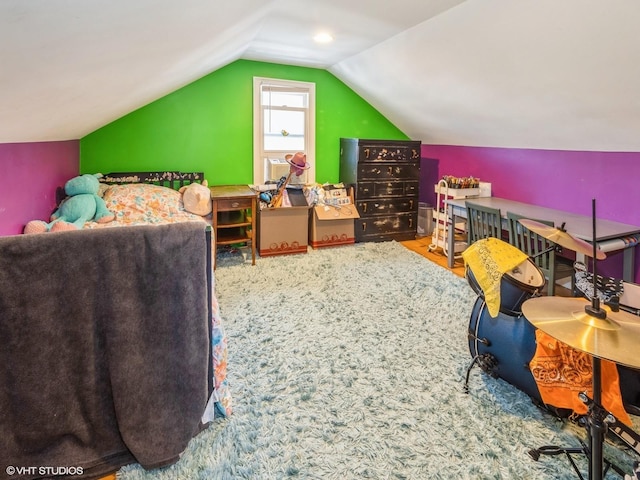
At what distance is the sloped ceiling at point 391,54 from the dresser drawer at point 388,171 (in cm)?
71

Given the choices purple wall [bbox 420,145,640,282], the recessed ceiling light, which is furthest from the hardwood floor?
the recessed ceiling light

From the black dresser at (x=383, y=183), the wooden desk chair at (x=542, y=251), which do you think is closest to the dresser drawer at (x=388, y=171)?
the black dresser at (x=383, y=183)

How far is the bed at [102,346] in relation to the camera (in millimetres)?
1304

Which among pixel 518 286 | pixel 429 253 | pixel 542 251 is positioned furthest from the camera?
pixel 429 253

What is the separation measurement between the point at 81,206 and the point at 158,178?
1125 mm

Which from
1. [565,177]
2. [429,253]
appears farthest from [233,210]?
[565,177]

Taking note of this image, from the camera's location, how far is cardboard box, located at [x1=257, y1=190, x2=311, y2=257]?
4.11 m

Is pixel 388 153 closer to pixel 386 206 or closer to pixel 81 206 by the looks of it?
pixel 386 206

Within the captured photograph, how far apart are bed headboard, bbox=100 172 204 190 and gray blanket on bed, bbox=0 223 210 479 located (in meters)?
2.85

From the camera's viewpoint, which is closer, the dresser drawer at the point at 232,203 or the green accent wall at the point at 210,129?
the dresser drawer at the point at 232,203

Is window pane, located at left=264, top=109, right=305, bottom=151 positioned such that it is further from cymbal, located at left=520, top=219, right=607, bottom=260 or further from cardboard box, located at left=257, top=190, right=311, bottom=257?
cymbal, located at left=520, top=219, right=607, bottom=260

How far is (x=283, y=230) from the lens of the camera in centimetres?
419

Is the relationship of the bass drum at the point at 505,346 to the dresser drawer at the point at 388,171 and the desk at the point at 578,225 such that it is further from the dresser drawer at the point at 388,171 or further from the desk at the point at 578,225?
the dresser drawer at the point at 388,171

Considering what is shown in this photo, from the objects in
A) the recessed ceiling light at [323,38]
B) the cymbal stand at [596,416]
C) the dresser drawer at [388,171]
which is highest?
the recessed ceiling light at [323,38]
